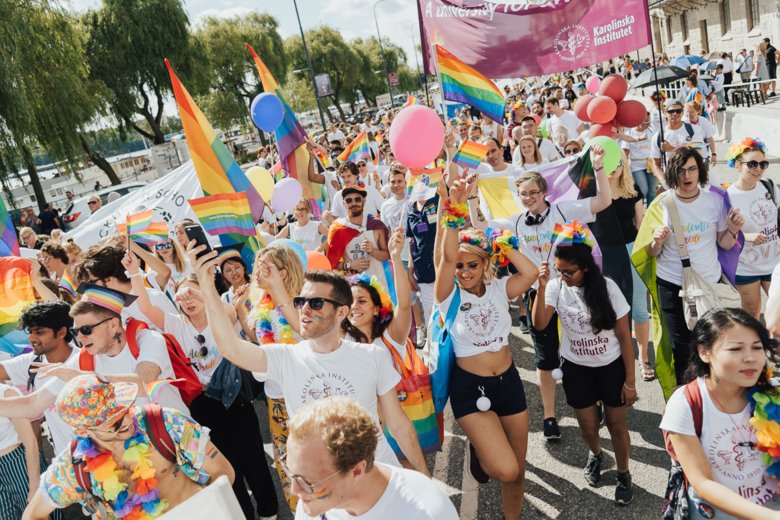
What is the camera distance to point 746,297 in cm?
464

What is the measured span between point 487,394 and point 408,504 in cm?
155

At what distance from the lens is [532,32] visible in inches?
236

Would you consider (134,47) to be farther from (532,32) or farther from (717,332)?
(717,332)

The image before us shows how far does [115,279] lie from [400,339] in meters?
2.26

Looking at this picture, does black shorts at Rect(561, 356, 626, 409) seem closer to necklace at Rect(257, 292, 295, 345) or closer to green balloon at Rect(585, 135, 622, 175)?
necklace at Rect(257, 292, 295, 345)

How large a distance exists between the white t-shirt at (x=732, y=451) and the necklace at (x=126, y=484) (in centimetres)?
209

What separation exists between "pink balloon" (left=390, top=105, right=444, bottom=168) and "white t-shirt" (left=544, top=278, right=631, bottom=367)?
180 centimetres

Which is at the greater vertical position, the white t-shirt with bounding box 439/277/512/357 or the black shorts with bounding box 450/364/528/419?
the white t-shirt with bounding box 439/277/512/357

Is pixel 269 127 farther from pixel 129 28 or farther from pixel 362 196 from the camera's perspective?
pixel 129 28

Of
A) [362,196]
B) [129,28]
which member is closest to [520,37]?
[362,196]

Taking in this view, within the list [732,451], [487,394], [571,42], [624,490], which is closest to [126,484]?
[487,394]

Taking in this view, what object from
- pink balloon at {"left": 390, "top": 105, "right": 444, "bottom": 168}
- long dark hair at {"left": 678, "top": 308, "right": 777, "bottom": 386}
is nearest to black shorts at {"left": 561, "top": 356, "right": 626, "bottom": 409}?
long dark hair at {"left": 678, "top": 308, "right": 777, "bottom": 386}

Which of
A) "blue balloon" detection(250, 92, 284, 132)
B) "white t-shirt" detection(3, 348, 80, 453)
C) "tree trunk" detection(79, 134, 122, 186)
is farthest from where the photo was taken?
"tree trunk" detection(79, 134, 122, 186)

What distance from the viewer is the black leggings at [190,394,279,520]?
370cm
